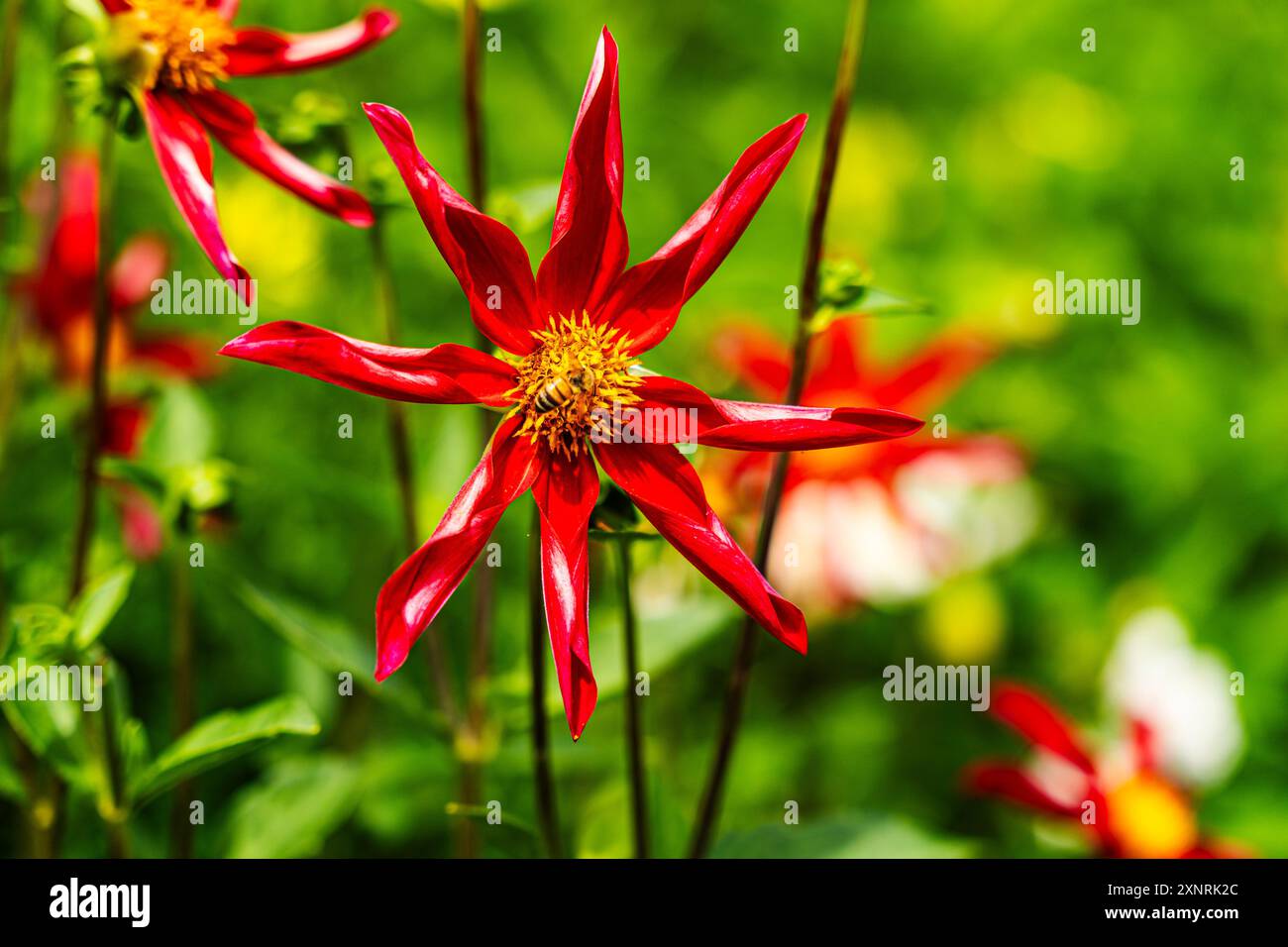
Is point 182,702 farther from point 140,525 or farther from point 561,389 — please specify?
point 561,389

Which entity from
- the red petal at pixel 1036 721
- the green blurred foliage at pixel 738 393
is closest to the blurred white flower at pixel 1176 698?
the green blurred foliage at pixel 738 393

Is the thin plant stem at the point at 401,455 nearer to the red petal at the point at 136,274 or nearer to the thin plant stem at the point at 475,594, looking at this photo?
the thin plant stem at the point at 475,594

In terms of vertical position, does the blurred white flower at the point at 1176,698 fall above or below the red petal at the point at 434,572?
below

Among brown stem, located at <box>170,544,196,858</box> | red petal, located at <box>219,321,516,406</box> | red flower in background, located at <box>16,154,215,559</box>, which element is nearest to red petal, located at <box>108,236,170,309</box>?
red flower in background, located at <box>16,154,215,559</box>

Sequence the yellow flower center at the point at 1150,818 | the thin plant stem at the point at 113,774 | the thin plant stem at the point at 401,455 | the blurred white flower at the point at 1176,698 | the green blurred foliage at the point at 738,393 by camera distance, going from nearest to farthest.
A: 1. the thin plant stem at the point at 113,774
2. the thin plant stem at the point at 401,455
3. the green blurred foliage at the point at 738,393
4. the yellow flower center at the point at 1150,818
5. the blurred white flower at the point at 1176,698
